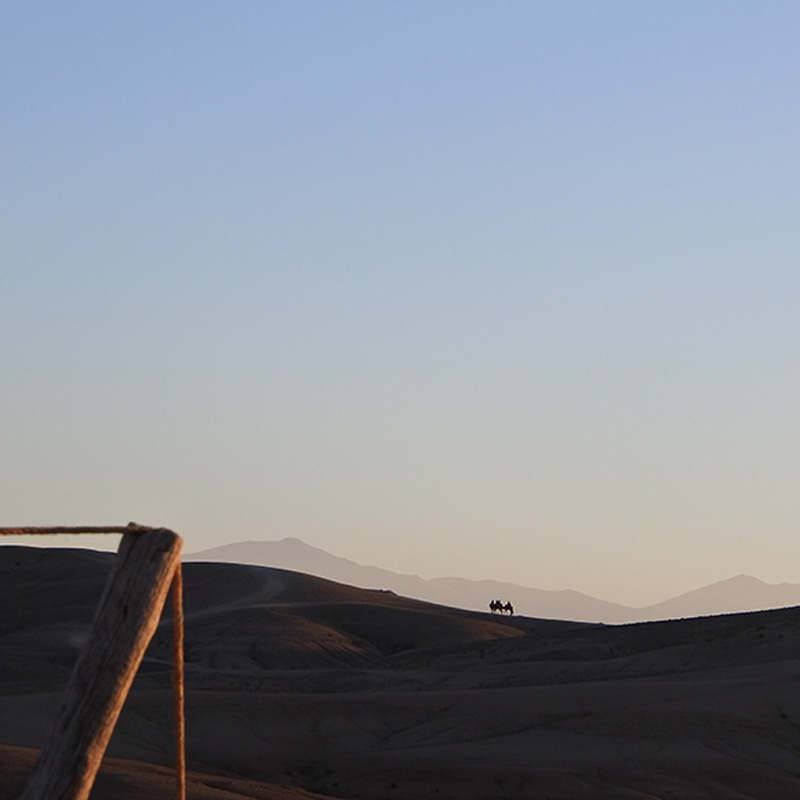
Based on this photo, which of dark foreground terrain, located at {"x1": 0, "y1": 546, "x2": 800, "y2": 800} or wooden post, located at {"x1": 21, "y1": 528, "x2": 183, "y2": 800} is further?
dark foreground terrain, located at {"x1": 0, "y1": 546, "x2": 800, "y2": 800}

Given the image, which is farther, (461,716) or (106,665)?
(461,716)

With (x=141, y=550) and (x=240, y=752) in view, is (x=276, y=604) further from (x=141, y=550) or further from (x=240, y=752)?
(x=141, y=550)

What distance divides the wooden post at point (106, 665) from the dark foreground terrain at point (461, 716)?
30.8ft

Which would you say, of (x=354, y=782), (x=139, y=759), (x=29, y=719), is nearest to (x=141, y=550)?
(x=354, y=782)

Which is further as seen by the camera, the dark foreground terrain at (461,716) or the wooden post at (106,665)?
the dark foreground terrain at (461,716)

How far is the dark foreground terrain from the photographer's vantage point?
1781 cm

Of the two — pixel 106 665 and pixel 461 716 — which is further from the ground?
pixel 461 716

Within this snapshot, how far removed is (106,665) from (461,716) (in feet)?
56.1

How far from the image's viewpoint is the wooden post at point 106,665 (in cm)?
588

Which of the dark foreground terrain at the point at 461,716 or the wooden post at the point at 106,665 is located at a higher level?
the dark foreground terrain at the point at 461,716

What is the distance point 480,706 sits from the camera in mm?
23094

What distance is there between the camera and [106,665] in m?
6.00

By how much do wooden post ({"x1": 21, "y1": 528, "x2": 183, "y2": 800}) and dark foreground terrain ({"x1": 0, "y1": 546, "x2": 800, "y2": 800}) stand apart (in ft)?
30.8

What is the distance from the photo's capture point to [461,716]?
74.0ft
